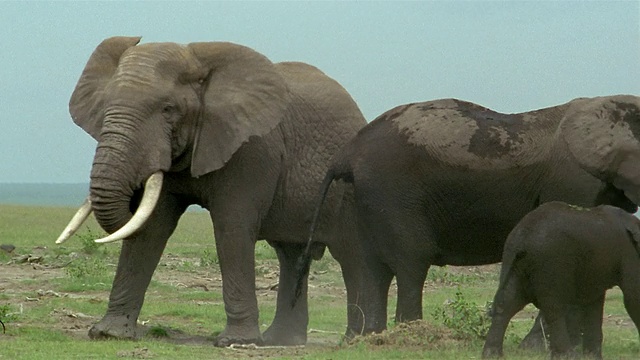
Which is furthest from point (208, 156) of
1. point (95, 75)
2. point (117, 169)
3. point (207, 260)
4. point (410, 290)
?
point (207, 260)

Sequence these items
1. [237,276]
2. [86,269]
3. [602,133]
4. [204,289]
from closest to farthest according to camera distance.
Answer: [602,133] < [237,276] < [204,289] < [86,269]

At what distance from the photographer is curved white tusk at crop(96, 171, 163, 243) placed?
1102cm

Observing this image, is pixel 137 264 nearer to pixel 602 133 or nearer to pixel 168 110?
pixel 168 110

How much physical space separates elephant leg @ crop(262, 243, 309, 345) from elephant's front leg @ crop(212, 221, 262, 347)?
1.16 m

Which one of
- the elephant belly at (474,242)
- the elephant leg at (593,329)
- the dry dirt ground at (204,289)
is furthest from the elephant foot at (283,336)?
the elephant leg at (593,329)

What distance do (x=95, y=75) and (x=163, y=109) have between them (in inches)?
45.8

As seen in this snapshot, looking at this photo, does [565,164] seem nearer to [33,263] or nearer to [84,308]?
[84,308]

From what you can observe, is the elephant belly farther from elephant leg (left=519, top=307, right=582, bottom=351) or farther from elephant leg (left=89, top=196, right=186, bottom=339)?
elephant leg (left=89, top=196, right=186, bottom=339)

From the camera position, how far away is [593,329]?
999 centimetres

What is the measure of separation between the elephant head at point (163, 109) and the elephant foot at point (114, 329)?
3.46 ft

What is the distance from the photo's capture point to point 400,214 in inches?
431

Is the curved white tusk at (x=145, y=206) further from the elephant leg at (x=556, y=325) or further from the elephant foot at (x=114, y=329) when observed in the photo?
the elephant leg at (x=556, y=325)

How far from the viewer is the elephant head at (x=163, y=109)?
11.0m

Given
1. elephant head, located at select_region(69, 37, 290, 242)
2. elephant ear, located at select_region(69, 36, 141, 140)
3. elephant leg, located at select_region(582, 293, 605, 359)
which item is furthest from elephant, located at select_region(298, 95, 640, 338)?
elephant ear, located at select_region(69, 36, 141, 140)
